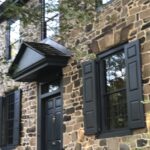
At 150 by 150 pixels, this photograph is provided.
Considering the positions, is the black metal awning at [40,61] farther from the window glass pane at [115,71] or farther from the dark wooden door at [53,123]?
the window glass pane at [115,71]

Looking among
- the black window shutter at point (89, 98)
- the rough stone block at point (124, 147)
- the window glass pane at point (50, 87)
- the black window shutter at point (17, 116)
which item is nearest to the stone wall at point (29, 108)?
the black window shutter at point (17, 116)

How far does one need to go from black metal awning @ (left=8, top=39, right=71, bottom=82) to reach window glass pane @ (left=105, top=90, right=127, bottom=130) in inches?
83.1

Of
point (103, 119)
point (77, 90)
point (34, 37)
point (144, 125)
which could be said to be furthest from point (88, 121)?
point (34, 37)

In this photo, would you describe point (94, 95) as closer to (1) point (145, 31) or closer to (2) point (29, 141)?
(1) point (145, 31)

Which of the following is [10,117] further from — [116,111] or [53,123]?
[116,111]

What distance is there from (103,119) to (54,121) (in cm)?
280

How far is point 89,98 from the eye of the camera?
1112 centimetres

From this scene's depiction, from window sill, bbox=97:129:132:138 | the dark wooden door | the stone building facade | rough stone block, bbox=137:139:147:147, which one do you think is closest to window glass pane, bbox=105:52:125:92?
the stone building facade

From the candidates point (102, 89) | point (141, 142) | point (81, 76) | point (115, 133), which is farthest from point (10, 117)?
point (141, 142)

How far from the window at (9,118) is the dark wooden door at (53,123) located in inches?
63.7

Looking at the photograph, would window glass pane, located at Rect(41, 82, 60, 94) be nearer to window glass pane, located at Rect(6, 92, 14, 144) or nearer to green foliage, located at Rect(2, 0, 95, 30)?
window glass pane, located at Rect(6, 92, 14, 144)

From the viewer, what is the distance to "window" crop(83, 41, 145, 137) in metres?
9.81

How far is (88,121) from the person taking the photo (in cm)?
1105

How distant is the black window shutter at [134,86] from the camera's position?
31.4ft
